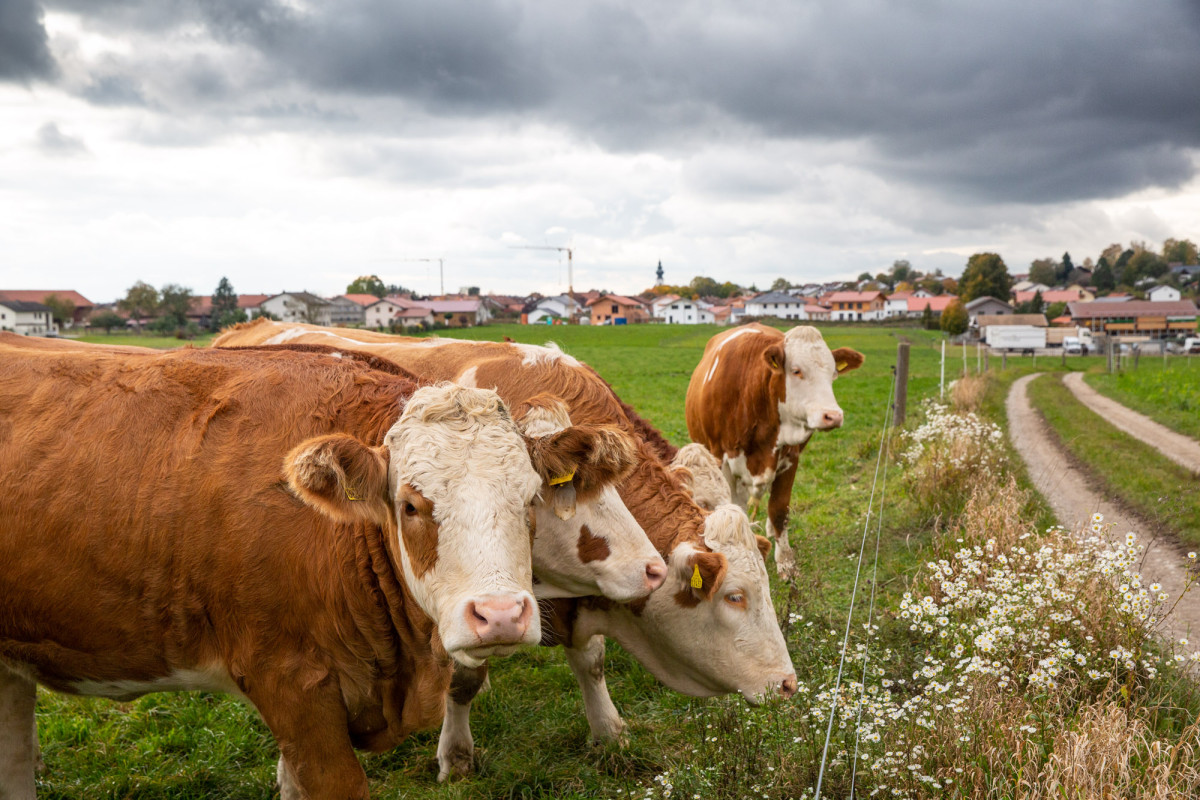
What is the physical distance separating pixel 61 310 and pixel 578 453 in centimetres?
11409

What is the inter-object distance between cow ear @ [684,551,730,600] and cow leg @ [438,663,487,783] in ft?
4.75

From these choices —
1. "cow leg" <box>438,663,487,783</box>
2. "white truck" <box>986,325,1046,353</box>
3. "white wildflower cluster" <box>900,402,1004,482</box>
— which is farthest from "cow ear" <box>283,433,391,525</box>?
"white truck" <box>986,325,1046,353</box>

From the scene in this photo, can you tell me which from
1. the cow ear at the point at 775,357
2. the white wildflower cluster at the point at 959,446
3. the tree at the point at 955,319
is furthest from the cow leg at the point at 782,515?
the tree at the point at 955,319

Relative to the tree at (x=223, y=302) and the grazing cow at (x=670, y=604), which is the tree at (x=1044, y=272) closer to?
the tree at (x=223, y=302)

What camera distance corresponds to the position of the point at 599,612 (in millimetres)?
A: 4727

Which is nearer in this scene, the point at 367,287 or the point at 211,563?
the point at 211,563

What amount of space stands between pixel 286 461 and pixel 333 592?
0.70 metres

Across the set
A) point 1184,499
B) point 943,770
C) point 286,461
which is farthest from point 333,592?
point 1184,499

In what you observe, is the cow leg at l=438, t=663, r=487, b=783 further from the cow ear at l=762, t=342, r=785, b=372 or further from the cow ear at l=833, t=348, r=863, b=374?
the cow ear at l=833, t=348, r=863, b=374

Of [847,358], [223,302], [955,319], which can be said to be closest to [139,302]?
[223,302]

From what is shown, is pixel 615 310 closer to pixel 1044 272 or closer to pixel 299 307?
pixel 299 307

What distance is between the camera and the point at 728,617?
444cm

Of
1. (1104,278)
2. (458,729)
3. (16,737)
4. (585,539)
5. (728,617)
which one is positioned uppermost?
(1104,278)

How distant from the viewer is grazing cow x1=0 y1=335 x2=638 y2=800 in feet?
10.8
